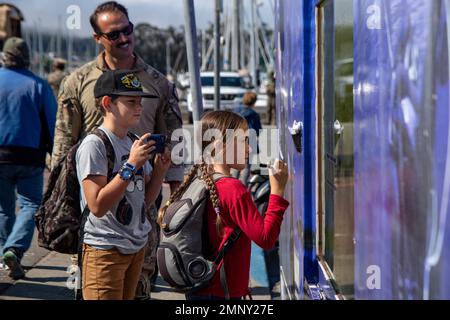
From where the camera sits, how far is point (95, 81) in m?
4.39

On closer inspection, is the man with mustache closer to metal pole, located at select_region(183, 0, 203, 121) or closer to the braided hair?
metal pole, located at select_region(183, 0, 203, 121)

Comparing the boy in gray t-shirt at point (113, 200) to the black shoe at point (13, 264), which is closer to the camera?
the boy in gray t-shirt at point (113, 200)

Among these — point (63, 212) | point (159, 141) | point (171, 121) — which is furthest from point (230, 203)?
point (171, 121)

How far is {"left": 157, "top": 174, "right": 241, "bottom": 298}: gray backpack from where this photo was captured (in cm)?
322

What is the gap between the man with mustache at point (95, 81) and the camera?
172 inches

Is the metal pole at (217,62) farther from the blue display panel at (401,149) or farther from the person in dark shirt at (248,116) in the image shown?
the blue display panel at (401,149)

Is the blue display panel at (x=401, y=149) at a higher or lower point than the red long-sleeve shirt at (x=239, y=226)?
higher

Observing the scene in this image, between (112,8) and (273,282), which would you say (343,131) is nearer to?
(112,8)

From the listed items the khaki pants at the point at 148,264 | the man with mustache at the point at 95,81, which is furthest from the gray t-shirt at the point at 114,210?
the man with mustache at the point at 95,81

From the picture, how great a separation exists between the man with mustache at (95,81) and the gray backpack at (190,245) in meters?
1.04

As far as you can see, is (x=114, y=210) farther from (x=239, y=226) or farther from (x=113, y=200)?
(x=239, y=226)

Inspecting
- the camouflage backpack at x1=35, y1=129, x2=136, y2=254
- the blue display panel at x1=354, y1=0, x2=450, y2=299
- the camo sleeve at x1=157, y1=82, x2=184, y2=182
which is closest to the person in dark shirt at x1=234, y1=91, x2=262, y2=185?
the camo sleeve at x1=157, y1=82, x2=184, y2=182

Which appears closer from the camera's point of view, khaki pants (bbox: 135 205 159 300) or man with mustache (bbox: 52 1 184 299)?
khaki pants (bbox: 135 205 159 300)

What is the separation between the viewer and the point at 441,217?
1391 millimetres
